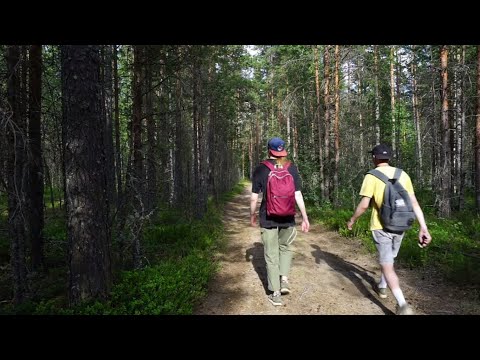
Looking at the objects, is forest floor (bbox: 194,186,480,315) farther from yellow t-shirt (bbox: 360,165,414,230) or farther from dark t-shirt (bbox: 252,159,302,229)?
yellow t-shirt (bbox: 360,165,414,230)

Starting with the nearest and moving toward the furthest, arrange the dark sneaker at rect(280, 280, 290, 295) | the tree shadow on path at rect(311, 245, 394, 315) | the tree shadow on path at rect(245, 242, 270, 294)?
the tree shadow on path at rect(311, 245, 394, 315) → the dark sneaker at rect(280, 280, 290, 295) → the tree shadow on path at rect(245, 242, 270, 294)

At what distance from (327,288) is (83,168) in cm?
450

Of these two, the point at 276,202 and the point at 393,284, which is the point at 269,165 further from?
the point at 393,284

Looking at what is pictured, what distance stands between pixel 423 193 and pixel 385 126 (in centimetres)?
1080

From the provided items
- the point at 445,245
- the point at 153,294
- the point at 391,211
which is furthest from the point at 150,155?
the point at 445,245

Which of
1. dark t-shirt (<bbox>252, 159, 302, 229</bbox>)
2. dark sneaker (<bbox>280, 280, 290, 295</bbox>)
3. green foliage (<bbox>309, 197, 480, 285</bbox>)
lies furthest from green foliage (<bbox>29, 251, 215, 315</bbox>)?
green foliage (<bbox>309, 197, 480, 285</bbox>)

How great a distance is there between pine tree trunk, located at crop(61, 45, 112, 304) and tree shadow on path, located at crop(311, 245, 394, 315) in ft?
14.0

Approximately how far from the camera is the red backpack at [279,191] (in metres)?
4.46

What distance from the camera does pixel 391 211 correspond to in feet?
12.5

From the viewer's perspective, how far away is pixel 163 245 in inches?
320

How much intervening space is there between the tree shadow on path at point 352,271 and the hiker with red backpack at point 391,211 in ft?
2.59

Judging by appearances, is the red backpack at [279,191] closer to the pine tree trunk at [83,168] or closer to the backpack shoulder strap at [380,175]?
the backpack shoulder strap at [380,175]

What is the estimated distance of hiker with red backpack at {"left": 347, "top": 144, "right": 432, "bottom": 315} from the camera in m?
3.80
